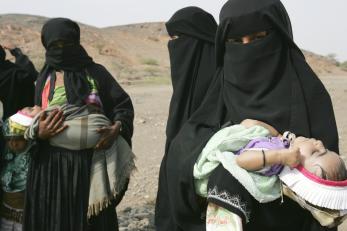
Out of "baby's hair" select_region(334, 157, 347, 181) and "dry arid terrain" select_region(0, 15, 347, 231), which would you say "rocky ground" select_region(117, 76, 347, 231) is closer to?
"dry arid terrain" select_region(0, 15, 347, 231)

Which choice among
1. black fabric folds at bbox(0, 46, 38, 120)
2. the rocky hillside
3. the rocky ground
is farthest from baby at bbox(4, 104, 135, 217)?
the rocky hillside

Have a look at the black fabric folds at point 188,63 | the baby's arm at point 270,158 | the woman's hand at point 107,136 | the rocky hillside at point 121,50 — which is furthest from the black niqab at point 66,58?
the rocky hillside at point 121,50

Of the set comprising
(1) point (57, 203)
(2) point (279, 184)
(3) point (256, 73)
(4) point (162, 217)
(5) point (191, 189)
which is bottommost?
(1) point (57, 203)

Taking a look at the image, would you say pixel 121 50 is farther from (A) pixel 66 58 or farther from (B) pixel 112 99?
(A) pixel 66 58

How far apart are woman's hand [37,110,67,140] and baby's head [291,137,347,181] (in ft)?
5.12

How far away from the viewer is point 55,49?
3109 millimetres

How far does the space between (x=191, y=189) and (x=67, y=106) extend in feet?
4.18

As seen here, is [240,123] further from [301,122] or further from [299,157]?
[299,157]

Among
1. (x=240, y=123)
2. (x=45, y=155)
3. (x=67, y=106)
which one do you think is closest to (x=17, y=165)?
(x=45, y=155)

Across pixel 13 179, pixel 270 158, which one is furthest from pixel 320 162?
pixel 13 179

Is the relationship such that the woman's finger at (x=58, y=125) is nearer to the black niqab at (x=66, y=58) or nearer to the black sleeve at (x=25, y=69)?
the black niqab at (x=66, y=58)

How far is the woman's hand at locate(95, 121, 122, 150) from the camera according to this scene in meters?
3.05

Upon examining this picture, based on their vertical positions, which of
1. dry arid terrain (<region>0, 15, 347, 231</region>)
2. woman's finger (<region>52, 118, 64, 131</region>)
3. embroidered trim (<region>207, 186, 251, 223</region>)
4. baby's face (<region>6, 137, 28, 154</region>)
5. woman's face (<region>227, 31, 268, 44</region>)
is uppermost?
woman's face (<region>227, 31, 268, 44</region>)

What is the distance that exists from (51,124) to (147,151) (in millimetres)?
5441
